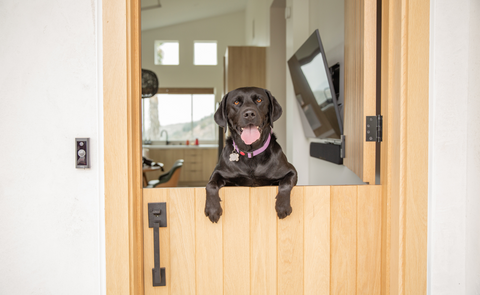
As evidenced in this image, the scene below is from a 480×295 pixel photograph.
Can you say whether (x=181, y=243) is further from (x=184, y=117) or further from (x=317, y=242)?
(x=184, y=117)

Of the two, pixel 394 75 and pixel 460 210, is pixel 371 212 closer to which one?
pixel 460 210

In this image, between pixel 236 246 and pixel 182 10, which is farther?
pixel 182 10

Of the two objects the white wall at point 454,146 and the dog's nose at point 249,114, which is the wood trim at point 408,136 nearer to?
the white wall at point 454,146

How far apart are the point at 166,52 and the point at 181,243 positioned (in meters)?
7.19

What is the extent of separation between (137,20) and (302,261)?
1067mm

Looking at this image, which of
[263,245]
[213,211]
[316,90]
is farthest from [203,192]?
[316,90]

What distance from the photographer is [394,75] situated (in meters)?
1.14

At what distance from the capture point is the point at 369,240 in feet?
3.97

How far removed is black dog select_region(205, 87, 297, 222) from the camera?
4.75ft

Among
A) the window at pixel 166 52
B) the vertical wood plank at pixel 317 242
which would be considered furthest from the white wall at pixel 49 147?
the window at pixel 166 52

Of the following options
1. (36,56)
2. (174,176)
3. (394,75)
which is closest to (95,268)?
(36,56)

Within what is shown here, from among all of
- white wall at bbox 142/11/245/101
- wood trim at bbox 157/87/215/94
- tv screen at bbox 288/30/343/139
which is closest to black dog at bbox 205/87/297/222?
tv screen at bbox 288/30/343/139

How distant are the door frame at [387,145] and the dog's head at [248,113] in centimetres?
51

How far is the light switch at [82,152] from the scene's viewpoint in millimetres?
1032
